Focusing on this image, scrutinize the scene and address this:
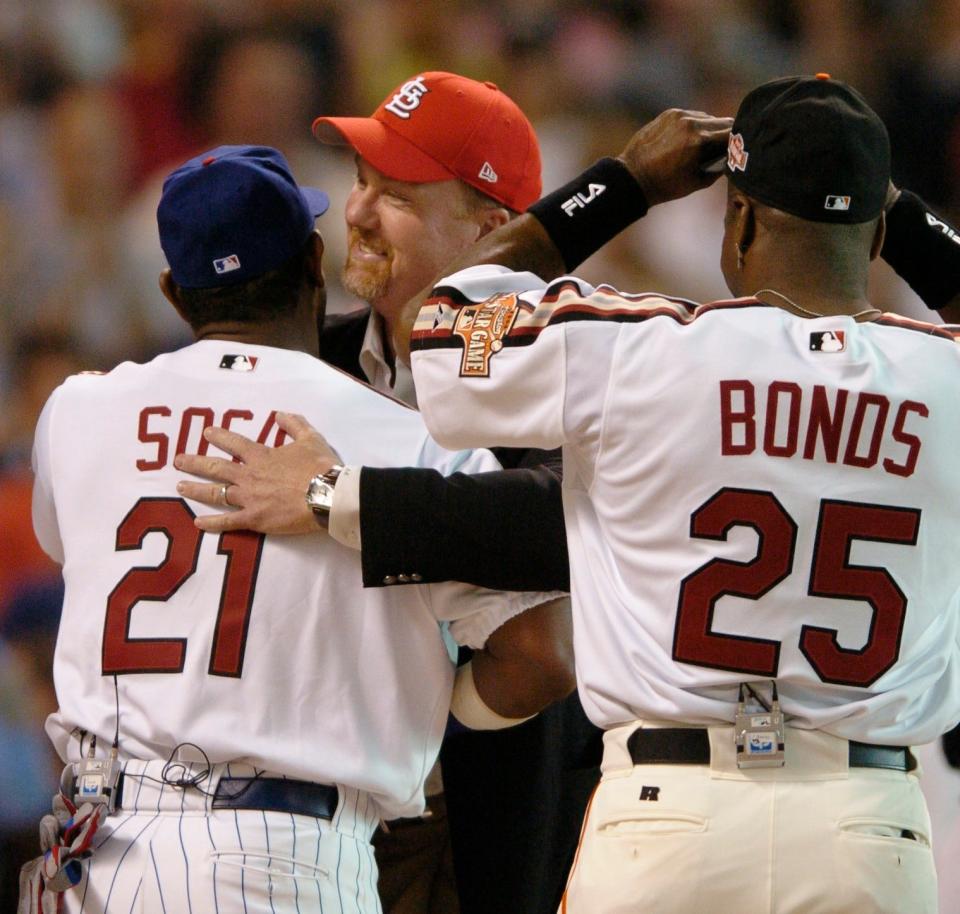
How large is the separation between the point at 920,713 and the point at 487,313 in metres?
0.80

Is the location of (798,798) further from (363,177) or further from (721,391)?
(363,177)

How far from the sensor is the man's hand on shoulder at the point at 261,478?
2.18 m

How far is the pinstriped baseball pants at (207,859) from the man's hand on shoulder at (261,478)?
37 cm

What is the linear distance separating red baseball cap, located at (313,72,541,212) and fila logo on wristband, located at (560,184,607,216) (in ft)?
2.78

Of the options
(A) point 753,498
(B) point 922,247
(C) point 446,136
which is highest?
(C) point 446,136

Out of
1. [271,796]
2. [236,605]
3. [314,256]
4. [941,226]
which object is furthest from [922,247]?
[271,796]

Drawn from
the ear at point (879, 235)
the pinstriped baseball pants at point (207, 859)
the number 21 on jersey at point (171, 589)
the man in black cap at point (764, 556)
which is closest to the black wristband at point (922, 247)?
the ear at point (879, 235)

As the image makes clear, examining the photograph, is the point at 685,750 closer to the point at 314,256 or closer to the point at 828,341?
the point at 828,341

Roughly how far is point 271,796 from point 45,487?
0.68 metres

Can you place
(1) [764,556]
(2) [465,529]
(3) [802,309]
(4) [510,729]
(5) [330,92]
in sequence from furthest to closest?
(5) [330,92], (4) [510,729], (2) [465,529], (3) [802,309], (1) [764,556]

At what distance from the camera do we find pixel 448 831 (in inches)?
108

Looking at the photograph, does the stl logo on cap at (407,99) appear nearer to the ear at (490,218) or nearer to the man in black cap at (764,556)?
the ear at (490,218)

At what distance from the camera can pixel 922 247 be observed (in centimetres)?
235

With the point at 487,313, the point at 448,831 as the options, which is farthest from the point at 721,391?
the point at 448,831
